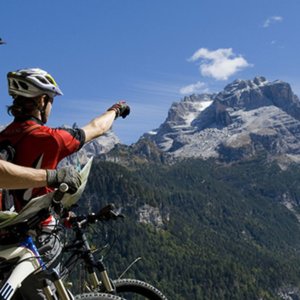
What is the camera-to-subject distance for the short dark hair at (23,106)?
5.12 m

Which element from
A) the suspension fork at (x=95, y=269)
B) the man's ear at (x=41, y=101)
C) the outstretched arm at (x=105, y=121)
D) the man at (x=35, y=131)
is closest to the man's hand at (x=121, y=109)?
the outstretched arm at (x=105, y=121)

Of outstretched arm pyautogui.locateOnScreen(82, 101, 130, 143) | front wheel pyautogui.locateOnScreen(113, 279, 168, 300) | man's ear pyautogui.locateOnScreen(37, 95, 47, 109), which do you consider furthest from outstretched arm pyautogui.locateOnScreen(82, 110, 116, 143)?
front wheel pyautogui.locateOnScreen(113, 279, 168, 300)

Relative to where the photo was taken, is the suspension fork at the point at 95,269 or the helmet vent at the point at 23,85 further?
the suspension fork at the point at 95,269

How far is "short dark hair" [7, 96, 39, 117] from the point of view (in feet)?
16.8

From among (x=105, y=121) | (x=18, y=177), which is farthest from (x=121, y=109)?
(x=18, y=177)

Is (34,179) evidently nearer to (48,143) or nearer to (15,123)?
(48,143)

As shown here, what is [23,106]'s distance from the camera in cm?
513

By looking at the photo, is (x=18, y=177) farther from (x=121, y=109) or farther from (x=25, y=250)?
(x=121, y=109)

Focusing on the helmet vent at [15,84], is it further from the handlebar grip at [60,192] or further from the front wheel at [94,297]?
the front wheel at [94,297]

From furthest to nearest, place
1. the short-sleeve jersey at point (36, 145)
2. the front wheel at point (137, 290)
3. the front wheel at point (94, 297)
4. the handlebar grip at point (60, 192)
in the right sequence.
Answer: the front wheel at point (137, 290) → the front wheel at point (94, 297) → the short-sleeve jersey at point (36, 145) → the handlebar grip at point (60, 192)

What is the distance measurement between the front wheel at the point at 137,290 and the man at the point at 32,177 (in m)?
2.93

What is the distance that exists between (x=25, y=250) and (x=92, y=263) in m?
1.85

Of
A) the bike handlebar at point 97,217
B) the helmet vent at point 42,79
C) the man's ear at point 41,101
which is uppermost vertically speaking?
the helmet vent at point 42,79

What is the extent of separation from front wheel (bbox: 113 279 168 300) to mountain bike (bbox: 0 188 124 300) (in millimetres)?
2151
